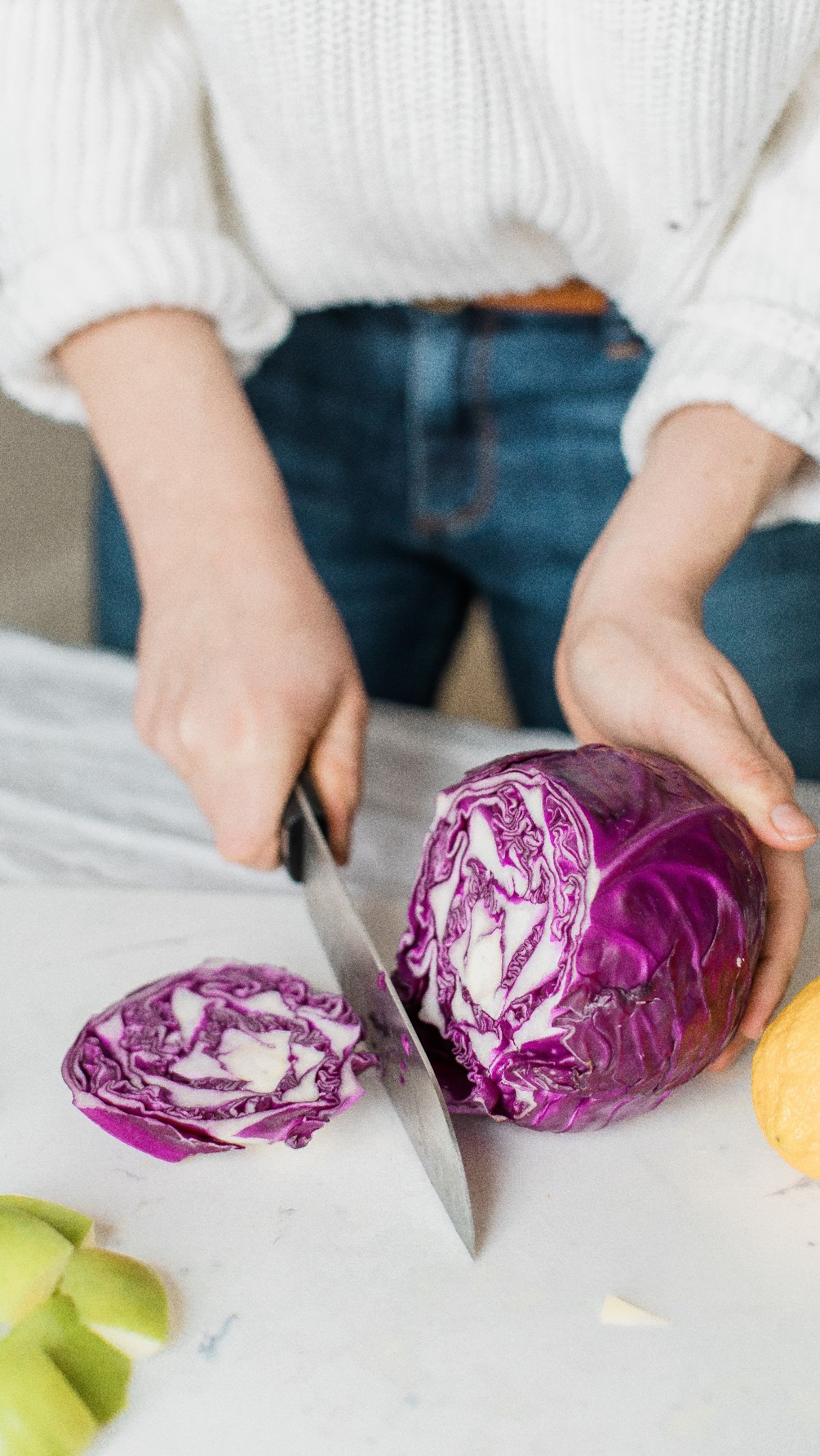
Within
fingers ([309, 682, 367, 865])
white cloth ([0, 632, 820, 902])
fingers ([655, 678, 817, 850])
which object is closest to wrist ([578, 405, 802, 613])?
fingers ([655, 678, 817, 850])

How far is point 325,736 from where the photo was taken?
103cm

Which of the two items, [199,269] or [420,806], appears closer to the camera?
[199,269]

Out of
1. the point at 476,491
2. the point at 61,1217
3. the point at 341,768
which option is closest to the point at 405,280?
the point at 476,491

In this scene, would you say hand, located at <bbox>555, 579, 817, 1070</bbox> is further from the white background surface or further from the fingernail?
the white background surface

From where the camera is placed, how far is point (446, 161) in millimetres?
1041

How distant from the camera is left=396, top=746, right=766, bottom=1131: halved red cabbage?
75cm

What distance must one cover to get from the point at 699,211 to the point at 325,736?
0.51m

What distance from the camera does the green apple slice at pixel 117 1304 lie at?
666 millimetres

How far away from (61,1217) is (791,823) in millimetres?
496

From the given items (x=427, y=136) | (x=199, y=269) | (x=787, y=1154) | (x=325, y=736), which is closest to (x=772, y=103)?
(x=427, y=136)

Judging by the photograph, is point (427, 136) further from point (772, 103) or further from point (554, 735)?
point (554, 735)

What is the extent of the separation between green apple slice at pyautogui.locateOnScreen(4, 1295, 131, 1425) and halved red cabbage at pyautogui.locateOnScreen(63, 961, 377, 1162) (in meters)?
0.13

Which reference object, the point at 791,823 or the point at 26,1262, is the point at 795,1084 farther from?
the point at 26,1262

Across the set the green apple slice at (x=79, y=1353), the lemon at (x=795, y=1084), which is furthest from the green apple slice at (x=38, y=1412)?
the lemon at (x=795, y=1084)
